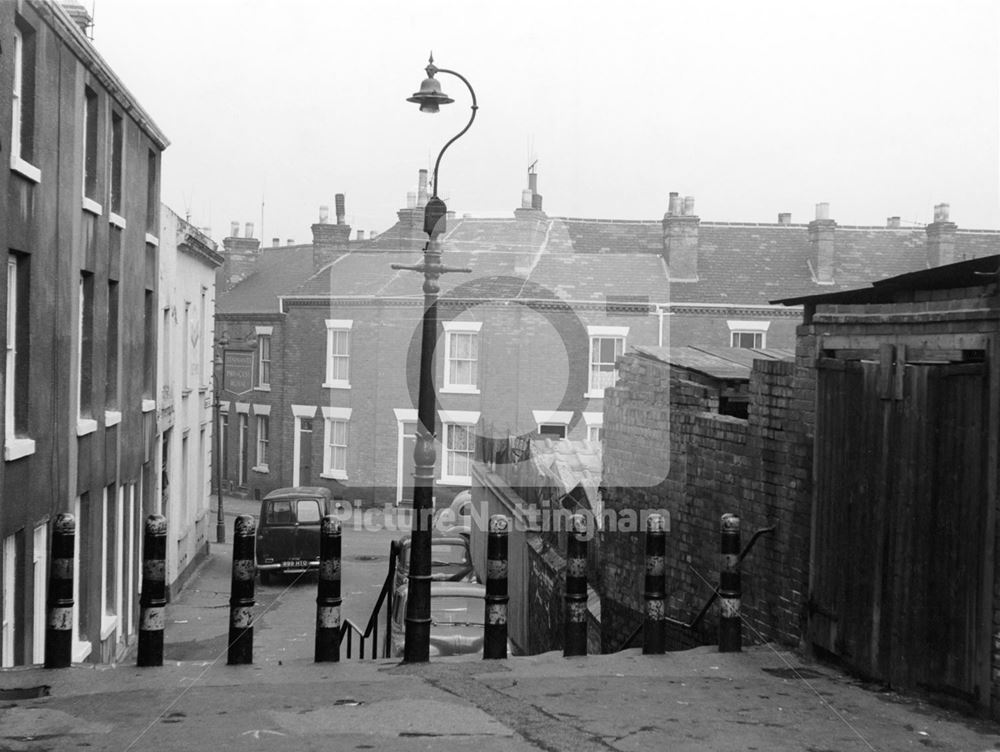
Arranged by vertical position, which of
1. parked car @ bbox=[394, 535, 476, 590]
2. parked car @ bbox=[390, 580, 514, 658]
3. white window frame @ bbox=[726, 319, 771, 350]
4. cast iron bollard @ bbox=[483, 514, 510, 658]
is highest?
white window frame @ bbox=[726, 319, 771, 350]

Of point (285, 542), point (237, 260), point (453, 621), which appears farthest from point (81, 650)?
point (237, 260)

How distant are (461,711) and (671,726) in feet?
3.86

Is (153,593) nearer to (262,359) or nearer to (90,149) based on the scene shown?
(90,149)

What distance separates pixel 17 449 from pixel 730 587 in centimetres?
602

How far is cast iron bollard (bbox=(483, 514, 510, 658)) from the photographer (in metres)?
8.07

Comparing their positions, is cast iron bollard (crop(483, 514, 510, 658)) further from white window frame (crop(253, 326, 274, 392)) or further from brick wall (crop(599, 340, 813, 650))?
white window frame (crop(253, 326, 274, 392))

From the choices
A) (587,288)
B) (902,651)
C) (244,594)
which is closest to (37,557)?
(244,594)

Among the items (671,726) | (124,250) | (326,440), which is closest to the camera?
(671,726)

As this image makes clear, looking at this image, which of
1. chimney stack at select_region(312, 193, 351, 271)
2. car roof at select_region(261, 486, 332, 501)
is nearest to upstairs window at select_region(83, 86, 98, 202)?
car roof at select_region(261, 486, 332, 501)

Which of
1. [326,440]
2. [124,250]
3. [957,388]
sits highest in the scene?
[124,250]

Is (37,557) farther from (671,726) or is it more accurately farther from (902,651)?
(902,651)

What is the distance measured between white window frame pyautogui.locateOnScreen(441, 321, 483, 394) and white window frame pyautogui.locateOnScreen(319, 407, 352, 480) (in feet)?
12.7

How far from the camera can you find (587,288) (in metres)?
31.9

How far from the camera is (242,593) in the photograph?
24.9 feet
